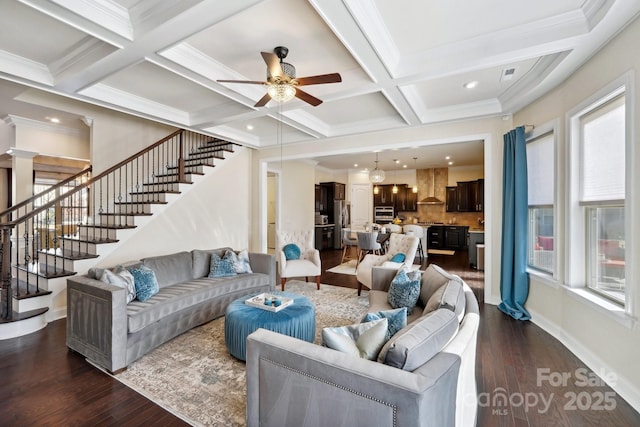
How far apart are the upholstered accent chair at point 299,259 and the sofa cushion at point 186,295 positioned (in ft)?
1.99

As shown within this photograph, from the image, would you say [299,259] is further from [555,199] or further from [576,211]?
[576,211]

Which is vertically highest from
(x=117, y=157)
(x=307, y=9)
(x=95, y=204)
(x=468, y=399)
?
(x=307, y=9)

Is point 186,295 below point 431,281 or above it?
below

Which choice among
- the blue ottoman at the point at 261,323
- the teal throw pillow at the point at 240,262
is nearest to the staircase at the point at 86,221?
the teal throw pillow at the point at 240,262

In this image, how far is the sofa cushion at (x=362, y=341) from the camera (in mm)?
1480

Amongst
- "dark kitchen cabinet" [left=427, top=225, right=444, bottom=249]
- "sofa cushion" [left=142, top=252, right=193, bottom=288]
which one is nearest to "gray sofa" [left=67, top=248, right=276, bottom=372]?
"sofa cushion" [left=142, top=252, right=193, bottom=288]

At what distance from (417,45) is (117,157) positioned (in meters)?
5.39

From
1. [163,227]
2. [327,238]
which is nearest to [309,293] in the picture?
[163,227]

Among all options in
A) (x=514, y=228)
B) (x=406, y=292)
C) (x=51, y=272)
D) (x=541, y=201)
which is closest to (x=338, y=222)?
(x=514, y=228)

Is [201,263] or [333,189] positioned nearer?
[201,263]

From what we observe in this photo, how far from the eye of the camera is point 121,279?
2830mm

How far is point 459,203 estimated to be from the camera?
9289 mm

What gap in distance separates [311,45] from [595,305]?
11.5 ft

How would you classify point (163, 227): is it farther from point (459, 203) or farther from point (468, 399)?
point (459, 203)
